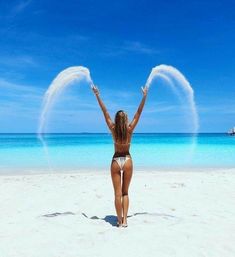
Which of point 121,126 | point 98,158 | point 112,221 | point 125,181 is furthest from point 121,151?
point 98,158

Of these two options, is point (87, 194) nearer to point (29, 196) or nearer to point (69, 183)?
point (29, 196)

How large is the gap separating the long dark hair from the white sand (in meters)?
1.70

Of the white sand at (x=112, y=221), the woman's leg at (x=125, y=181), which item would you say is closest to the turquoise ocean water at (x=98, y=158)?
the white sand at (x=112, y=221)

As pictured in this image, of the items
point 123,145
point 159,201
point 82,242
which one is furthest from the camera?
point 159,201

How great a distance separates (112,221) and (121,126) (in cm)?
205

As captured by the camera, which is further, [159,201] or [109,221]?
[159,201]

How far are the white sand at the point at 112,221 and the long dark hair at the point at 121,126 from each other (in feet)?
5.57

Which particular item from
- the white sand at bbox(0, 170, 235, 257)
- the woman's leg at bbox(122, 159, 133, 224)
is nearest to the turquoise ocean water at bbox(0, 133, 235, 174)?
the white sand at bbox(0, 170, 235, 257)

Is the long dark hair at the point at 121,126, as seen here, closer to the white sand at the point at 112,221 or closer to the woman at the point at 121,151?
the woman at the point at 121,151

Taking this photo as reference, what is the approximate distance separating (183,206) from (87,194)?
116 inches

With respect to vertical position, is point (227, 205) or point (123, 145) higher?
point (123, 145)

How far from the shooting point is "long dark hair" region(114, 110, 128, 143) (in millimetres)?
7086

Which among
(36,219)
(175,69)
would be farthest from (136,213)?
(175,69)

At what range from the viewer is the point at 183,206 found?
30.1ft
